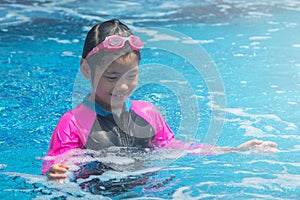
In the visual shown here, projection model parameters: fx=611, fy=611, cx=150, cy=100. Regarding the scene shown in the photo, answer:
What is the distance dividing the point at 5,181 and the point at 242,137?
80.4 inches

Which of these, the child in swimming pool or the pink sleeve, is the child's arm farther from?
the pink sleeve

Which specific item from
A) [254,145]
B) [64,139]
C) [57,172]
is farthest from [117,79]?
[254,145]

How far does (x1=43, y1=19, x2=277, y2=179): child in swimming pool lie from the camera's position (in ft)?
11.9

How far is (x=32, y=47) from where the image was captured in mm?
7477

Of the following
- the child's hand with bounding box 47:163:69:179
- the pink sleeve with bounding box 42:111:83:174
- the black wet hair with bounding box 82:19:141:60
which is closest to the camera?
the child's hand with bounding box 47:163:69:179

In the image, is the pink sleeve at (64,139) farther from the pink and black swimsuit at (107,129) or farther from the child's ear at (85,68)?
the child's ear at (85,68)

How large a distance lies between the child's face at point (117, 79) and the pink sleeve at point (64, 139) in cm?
27

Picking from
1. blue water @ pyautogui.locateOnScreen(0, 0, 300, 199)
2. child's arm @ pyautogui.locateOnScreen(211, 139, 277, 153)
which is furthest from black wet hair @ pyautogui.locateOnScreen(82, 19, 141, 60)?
child's arm @ pyautogui.locateOnScreen(211, 139, 277, 153)

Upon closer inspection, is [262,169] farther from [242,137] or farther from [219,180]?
[242,137]

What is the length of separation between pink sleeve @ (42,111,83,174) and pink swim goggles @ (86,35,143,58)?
470mm

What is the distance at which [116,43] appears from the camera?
3703 millimetres

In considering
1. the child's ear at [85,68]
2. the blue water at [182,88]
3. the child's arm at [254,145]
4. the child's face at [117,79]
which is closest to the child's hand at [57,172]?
the blue water at [182,88]

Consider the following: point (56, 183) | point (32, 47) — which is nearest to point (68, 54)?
point (32, 47)

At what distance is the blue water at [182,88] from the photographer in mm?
3859
